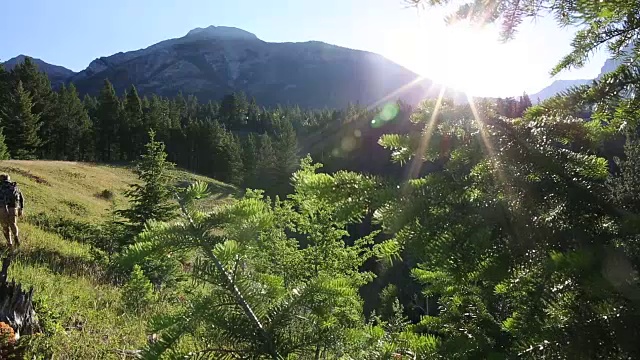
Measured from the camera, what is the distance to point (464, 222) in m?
1.14

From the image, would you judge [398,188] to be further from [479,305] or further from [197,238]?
[479,305]

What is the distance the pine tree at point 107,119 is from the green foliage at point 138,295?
58.0 metres

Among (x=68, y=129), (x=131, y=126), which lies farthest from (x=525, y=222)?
(x=131, y=126)

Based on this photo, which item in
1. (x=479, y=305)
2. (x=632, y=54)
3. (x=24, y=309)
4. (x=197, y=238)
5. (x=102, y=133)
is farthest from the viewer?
(x=102, y=133)

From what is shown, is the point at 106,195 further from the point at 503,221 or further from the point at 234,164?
the point at 503,221

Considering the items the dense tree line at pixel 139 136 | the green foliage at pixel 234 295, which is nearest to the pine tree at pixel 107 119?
the dense tree line at pixel 139 136

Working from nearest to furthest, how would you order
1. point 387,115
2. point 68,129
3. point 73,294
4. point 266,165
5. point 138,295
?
1. point 138,295
2. point 73,294
3. point 68,129
4. point 266,165
5. point 387,115

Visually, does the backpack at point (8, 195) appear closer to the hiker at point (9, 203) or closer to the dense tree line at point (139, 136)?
the hiker at point (9, 203)

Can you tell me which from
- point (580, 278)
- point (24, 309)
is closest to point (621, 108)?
point (580, 278)

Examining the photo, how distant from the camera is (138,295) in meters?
7.07

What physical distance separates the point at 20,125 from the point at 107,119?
1490 cm

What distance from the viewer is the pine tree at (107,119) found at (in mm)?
59000

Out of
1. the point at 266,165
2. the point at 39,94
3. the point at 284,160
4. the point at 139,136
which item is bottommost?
the point at 266,165

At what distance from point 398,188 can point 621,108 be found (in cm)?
78
